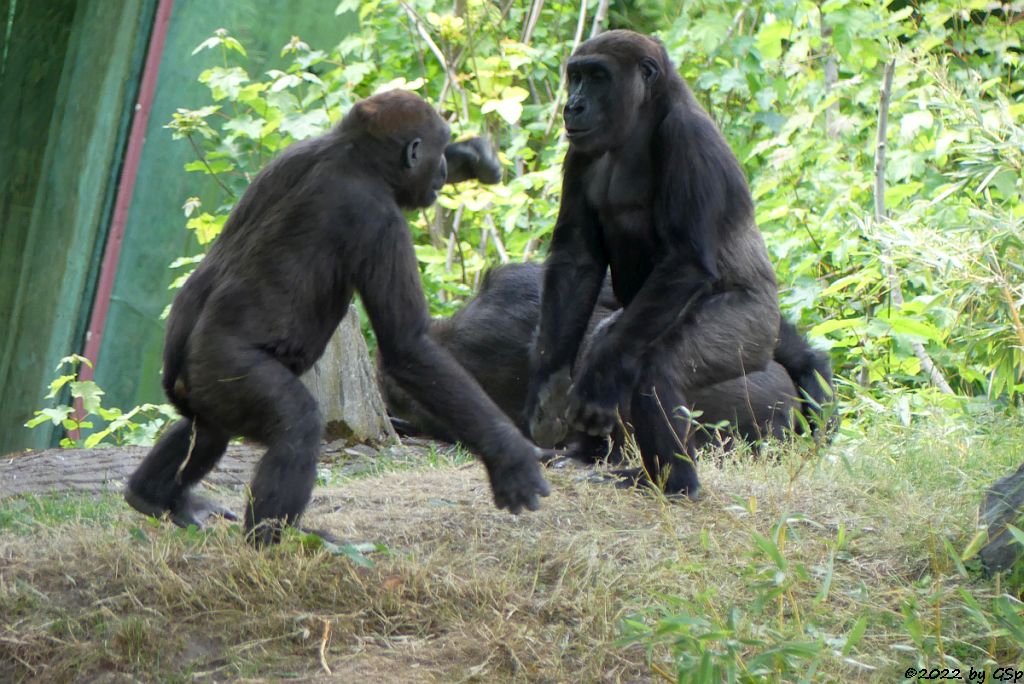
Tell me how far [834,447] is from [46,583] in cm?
337

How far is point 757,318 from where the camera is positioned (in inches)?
180

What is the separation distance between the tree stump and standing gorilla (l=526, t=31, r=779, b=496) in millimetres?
2063

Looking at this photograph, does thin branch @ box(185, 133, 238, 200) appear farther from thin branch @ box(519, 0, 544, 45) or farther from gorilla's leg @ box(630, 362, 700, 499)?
gorilla's leg @ box(630, 362, 700, 499)

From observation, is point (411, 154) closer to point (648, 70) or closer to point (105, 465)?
point (648, 70)

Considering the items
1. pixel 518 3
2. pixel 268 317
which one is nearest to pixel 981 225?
pixel 268 317

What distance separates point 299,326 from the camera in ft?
12.4

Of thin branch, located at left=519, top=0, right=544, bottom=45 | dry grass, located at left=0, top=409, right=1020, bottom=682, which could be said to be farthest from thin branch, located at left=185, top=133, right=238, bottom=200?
dry grass, located at left=0, top=409, right=1020, bottom=682

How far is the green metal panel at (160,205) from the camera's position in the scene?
342 inches

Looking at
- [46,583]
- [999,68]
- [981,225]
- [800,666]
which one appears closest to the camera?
[800,666]

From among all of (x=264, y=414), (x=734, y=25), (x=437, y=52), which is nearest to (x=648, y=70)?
(x=264, y=414)

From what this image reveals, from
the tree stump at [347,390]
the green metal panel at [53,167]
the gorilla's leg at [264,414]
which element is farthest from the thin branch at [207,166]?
the gorilla's leg at [264,414]

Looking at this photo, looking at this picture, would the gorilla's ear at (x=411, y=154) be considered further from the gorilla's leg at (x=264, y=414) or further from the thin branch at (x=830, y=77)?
the thin branch at (x=830, y=77)

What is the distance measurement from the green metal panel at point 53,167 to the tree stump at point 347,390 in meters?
2.65

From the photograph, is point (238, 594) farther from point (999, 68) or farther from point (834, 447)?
point (999, 68)
